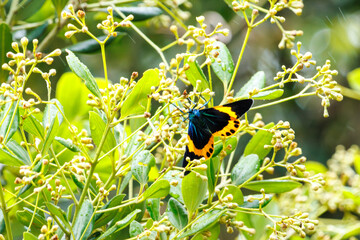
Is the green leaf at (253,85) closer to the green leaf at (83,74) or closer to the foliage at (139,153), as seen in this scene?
the foliage at (139,153)

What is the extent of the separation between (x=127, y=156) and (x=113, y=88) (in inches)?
4.7

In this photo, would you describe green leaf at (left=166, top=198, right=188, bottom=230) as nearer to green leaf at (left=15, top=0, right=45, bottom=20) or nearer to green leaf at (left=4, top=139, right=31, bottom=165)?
Result: green leaf at (left=4, top=139, right=31, bottom=165)

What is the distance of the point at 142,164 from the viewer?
79 centimetres

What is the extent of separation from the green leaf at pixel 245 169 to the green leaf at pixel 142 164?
0.59ft

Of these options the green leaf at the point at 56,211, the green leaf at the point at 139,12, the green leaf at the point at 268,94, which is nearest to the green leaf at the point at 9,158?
the green leaf at the point at 56,211

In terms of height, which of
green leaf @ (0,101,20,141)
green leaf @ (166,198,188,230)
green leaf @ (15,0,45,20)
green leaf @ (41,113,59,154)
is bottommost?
green leaf @ (166,198,188,230)

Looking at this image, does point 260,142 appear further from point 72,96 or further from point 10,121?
point 72,96

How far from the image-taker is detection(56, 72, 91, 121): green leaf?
1298 mm

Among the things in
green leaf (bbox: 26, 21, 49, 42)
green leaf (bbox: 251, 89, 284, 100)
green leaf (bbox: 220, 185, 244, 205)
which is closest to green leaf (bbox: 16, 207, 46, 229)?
green leaf (bbox: 220, 185, 244, 205)

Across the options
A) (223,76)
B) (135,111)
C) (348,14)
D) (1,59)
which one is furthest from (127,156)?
(348,14)

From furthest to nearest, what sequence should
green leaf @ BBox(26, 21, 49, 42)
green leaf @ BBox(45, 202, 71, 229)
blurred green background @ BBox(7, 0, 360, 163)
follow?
1. blurred green background @ BBox(7, 0, 360, 163)
2. green leaf @ BBox(26, 21, 49, 42)
3. green leaf @ BBox(45, 202, 71, 229)

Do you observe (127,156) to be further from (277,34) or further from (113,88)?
(277,34)

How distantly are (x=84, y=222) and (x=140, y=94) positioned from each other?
0.22m

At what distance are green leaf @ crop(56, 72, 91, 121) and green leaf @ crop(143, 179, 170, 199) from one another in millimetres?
572
